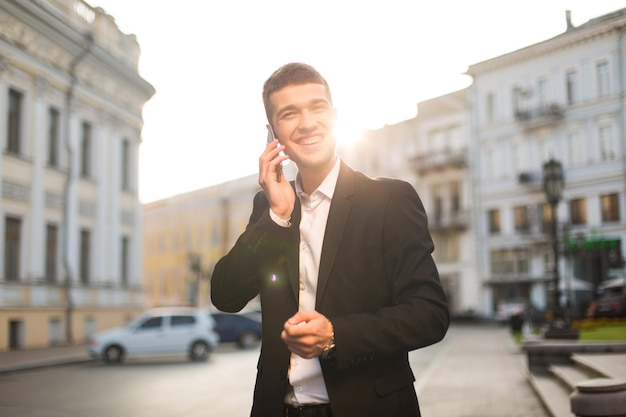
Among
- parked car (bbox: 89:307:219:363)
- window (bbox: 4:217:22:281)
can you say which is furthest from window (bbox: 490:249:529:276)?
window (bbox: 4:217:22:281)

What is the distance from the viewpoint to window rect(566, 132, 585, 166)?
125 ft

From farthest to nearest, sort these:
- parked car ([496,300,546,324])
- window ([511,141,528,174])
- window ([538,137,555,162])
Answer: window ([511,141,528,174]) < window ([538,137,555,162]) < parked car ([496,300,546,324])

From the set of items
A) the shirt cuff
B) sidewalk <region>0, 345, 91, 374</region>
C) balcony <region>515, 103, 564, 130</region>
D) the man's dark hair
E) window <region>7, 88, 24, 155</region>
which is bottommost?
sidewalk <region>0, 345, 91, 374</region>

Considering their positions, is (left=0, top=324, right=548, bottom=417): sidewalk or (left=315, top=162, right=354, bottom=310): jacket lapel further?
(left=0, top=324, right=548, bottom=417): sidewalk

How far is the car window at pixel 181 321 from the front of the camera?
71.8 feet

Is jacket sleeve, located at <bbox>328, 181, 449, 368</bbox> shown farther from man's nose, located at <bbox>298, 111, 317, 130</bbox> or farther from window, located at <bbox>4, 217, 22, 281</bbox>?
window, located at <bbox>4, 217, 22, 281</bbox>

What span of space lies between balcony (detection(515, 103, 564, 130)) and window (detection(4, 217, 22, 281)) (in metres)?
29.2

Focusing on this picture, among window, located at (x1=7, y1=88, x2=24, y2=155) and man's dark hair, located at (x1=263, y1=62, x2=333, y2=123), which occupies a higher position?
window, located at (x1=7, y1=88, x2=24, y2=155)

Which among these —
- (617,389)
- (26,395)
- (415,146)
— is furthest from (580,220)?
(617,389)

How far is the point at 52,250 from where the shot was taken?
2383 centimetres

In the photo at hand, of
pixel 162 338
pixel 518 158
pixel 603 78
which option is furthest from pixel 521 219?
pixel 162 338

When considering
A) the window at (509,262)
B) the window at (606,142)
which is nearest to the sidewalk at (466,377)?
the window at (606,142)

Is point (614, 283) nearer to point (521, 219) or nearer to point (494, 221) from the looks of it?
point (521, 219)

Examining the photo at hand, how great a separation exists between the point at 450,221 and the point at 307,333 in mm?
47961
